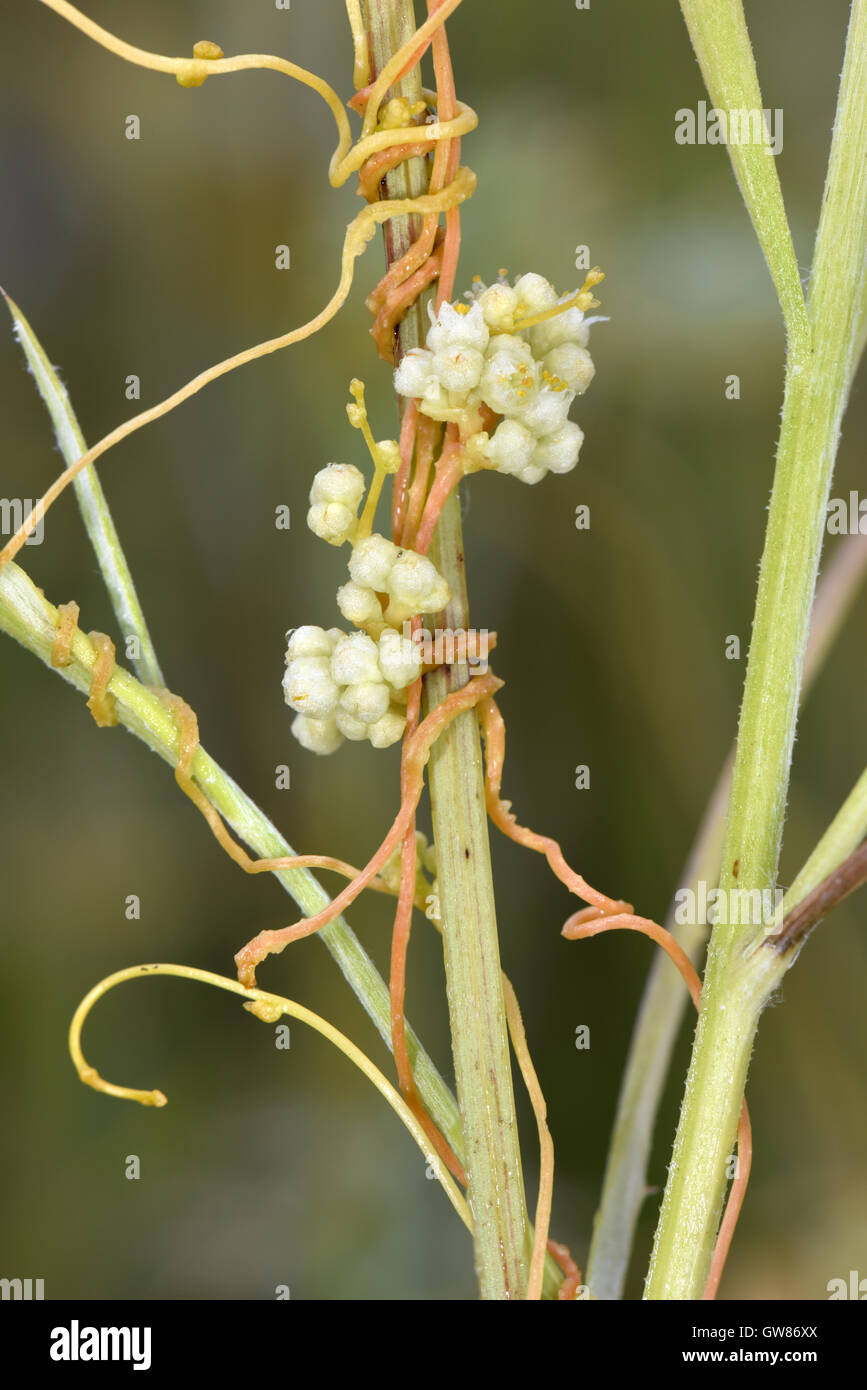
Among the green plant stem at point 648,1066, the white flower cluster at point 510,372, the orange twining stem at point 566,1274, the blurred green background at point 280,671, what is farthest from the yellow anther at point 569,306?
the blurred green background at point 280,671

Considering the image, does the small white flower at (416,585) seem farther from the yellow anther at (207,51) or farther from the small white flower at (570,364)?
the yellow anther at (207,51)

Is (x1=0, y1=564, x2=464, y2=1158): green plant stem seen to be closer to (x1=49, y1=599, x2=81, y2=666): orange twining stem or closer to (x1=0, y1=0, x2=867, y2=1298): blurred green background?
(x1=49, y1=599, x2=81, y2=666): orange twining stem

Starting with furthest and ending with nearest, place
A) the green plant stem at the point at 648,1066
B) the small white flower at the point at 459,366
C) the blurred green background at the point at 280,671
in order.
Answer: the blurred green background at the point at 280,671 < the green plant stem at the point at 648,1066 < the small white flower at the point at 459,366

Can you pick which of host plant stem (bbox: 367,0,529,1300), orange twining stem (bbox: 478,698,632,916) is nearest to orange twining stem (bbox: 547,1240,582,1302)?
host plant stem (bbox: 367,0,529,1300)

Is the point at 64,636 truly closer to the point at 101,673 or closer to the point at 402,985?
the point at 101,673
